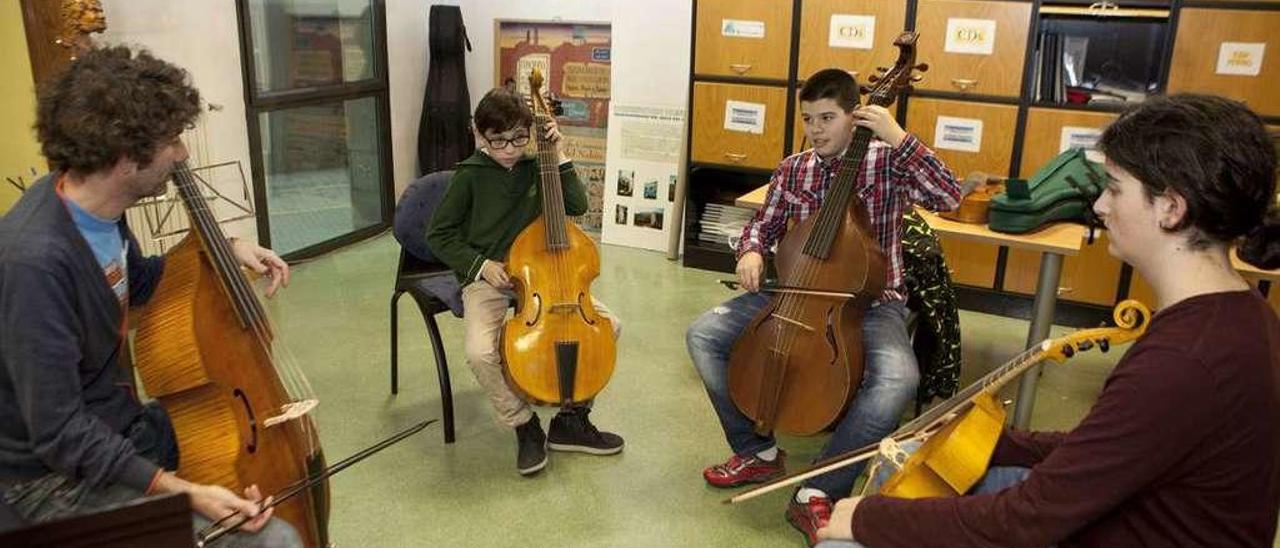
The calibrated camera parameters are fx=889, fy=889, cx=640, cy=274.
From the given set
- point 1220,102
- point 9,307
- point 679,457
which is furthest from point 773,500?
point 9,307

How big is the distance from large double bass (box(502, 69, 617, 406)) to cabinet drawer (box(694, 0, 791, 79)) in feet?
5.90

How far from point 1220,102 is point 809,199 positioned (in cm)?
134

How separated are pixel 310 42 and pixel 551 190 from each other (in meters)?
2.69

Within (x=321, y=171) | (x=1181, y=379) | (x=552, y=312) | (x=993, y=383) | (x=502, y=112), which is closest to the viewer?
(x=1181, y=379)

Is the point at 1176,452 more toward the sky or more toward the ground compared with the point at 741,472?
more toward the sky

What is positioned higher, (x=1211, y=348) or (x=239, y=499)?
(x=1211, y=348)

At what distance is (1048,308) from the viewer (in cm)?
261

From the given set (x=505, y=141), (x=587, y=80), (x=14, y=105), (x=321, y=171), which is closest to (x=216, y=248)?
(x=505, y=141)

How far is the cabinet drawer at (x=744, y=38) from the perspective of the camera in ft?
12.9

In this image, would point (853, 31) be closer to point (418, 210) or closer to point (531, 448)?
point (418, 210)

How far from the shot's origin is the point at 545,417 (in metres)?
2.90

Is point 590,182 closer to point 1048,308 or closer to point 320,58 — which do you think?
point 320,58

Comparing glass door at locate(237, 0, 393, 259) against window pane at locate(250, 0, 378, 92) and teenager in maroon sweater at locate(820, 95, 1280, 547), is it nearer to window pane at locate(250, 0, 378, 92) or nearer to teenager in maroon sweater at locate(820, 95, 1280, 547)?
window pane at locate(250, 0, 378, 92)

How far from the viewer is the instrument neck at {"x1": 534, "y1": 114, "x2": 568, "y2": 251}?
2.39m
